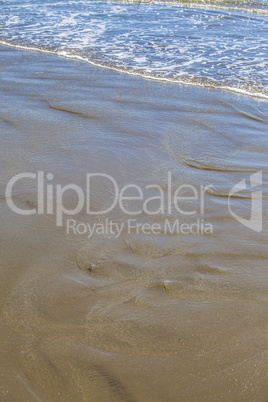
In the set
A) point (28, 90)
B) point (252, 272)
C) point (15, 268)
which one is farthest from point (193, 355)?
point (28, 90)

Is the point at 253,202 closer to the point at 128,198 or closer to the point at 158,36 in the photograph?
the point at 128,198

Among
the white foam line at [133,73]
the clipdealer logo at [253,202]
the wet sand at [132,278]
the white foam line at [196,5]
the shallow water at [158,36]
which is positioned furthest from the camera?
the white foam line at [196,5]

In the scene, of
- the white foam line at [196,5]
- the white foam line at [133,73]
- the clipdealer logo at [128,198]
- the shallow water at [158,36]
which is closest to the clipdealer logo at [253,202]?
the clipdealer logo at [128,198]

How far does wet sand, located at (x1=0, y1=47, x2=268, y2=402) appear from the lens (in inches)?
71.6

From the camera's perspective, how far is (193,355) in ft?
6.31

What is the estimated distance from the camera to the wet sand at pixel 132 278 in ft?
5.97

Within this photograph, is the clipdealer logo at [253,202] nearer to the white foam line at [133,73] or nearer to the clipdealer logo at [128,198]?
the clipdealer logo at [128,198]

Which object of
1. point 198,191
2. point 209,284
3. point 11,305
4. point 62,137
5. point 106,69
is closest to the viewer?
point 11,305

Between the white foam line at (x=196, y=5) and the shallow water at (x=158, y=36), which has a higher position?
the white foam line at (x=196, y=5)

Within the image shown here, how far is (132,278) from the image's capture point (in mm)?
2410

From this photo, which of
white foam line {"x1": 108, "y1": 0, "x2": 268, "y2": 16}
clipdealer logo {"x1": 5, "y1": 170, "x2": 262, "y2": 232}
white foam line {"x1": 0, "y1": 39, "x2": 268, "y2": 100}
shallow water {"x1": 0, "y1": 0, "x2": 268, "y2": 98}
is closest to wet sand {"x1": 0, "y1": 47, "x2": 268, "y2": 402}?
clipdealer logo {"x1": 5, "y1": 170, "x2": 262, "y2": 232}

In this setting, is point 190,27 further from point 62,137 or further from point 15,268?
point 15,268

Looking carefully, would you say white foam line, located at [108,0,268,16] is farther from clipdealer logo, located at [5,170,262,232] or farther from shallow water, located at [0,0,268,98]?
clipdealer logo, located at [5,170,262,232]

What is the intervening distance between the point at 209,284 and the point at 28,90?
13.6 feet
